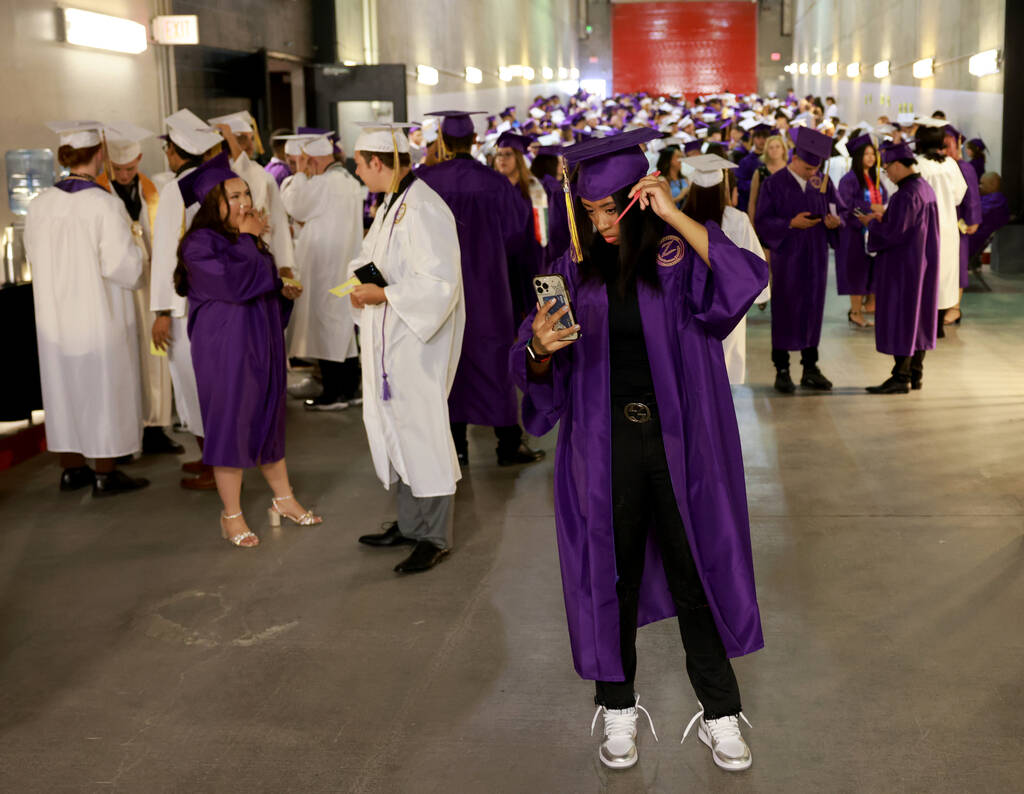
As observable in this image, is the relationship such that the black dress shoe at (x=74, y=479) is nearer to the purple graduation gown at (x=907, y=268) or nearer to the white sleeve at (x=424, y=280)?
the white sleeve at (x=424, y=280)

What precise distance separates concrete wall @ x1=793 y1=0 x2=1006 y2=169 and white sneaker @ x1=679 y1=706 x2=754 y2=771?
12255 mm

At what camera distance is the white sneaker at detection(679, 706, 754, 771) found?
119 inches

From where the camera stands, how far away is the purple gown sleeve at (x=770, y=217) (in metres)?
7.67

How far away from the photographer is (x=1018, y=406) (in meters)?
7.16

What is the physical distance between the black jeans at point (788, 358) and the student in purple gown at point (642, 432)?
197 inches

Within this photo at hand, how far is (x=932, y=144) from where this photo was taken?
328 inches

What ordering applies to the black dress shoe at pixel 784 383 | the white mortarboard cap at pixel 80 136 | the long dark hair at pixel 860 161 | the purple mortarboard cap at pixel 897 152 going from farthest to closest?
1. the long dark hair at pixel 860 161
2. the black dress shoe at pixel 784 383
3. the purple mortarboard cap at pixel 897 152
4. the white mortarboard cap at pixel 80 136

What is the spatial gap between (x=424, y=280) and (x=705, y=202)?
211 cm

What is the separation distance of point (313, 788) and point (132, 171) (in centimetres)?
442

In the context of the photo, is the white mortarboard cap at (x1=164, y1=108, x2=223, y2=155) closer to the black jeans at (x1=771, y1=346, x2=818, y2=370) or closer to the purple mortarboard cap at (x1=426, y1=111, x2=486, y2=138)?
the purple mortarboard cap at (x1=426, y1=111, x2=486, y2=138)

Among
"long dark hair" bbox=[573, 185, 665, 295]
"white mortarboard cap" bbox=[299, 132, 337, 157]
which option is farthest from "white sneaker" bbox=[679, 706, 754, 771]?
"white mortarboard cap" bbox=[299, 132, 337, 157]

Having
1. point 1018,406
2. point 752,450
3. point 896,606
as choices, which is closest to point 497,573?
point 896,606

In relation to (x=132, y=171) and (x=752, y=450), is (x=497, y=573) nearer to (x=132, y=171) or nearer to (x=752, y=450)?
(x=752, y=450)

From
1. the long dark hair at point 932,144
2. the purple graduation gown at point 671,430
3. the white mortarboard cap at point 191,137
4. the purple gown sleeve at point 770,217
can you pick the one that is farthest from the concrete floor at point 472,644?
the long dark hair at point 932,144
